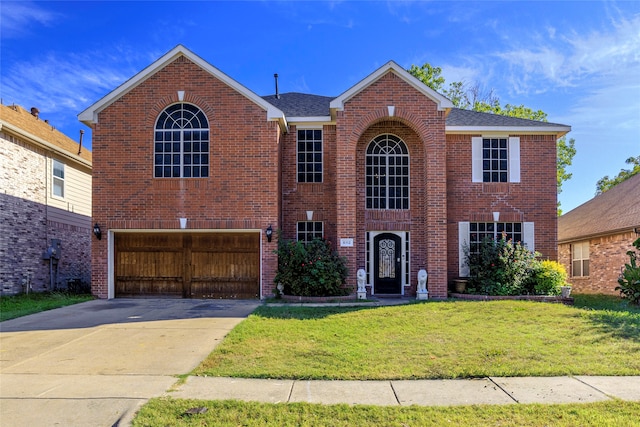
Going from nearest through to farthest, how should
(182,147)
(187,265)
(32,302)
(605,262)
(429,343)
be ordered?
(429,343), (32,302), (182,147), (187,265), (605,262)

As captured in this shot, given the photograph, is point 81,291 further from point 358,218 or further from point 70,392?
point 70,392

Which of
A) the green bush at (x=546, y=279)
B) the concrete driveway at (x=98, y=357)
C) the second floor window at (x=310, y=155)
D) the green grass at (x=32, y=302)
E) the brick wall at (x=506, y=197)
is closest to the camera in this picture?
the concrete driveway at (x=98, y=357)

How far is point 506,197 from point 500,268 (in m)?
2.79

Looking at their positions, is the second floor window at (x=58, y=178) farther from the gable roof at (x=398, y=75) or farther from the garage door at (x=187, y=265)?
the gable roof at (x=398, y=75)

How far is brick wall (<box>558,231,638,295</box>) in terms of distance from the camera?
1675 centimetres

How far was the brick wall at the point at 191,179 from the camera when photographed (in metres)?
13.9

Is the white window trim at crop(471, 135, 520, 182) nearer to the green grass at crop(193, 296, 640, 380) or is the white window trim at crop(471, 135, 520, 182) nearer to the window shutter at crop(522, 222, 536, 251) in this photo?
the window shutter at crop(522, 222, 536, 251)

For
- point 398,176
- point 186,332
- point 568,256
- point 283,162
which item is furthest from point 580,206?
point 186,332

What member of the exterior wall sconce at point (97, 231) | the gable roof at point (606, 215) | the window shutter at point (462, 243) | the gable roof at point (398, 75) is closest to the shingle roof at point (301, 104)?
the gable roof at point (398, 75)

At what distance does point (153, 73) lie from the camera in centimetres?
1423

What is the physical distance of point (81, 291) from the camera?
16.4 m

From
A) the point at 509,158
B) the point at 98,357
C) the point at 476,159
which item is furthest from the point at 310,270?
the point at 509,158

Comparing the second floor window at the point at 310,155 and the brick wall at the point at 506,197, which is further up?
the second floor window at the point at 310,155

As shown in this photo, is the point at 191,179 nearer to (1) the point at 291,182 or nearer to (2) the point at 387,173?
(1) the point at 291,182
